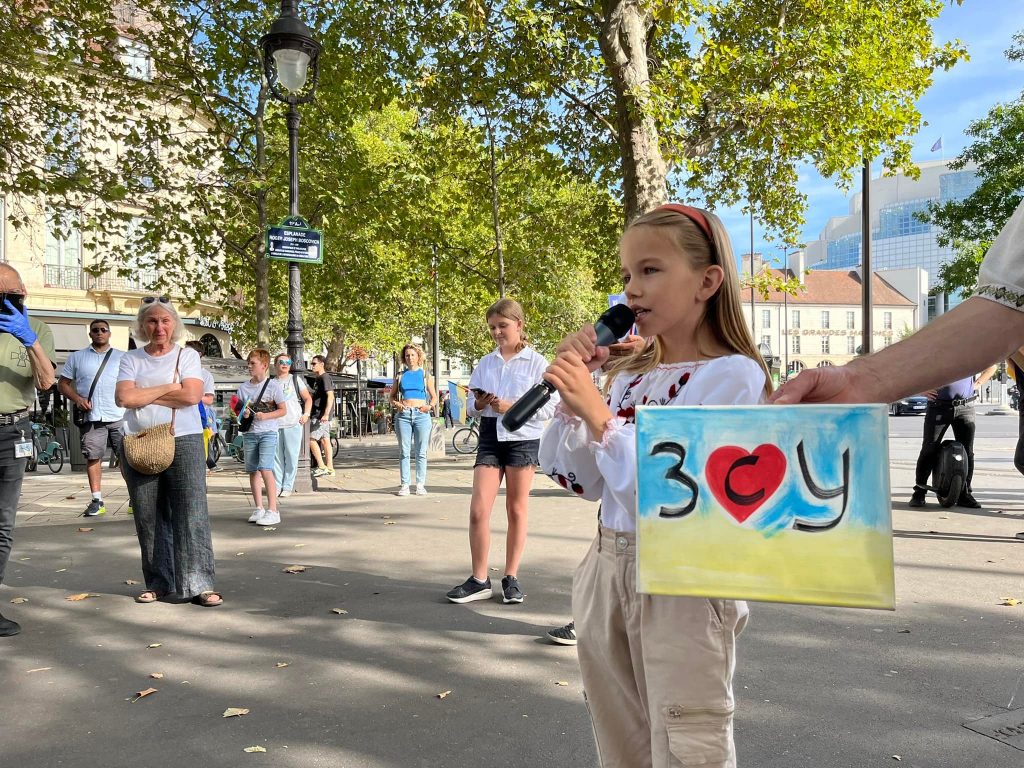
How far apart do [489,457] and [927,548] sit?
399cm

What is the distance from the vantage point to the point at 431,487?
11336 mm

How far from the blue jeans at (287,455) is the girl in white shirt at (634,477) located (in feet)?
26.7

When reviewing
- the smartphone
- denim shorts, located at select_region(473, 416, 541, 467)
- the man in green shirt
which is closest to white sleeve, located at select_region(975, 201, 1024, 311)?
denim shorts, located at select_region(473, 416, 541, 467)

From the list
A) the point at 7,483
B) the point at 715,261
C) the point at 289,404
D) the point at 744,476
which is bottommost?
the point at 7,483

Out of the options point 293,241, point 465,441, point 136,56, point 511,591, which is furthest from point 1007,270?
Result: point 136,56

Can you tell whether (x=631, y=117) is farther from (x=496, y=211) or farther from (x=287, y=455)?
(x=496, y=211)

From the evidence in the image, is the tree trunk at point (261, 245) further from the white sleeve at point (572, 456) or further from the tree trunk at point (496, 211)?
the white sleeve at point (572, 456)

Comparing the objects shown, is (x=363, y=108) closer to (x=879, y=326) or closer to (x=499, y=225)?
(x=499, y=225)

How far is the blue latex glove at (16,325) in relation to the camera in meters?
4.80

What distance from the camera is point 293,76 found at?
406 inches

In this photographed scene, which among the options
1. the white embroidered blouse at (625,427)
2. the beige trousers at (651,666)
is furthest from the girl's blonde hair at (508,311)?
the beige trousers at (651,666)

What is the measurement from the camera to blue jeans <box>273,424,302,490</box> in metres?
9.88

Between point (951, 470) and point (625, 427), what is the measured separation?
8.30 meters

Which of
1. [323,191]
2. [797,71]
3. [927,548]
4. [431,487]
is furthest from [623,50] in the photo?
[323,191]
